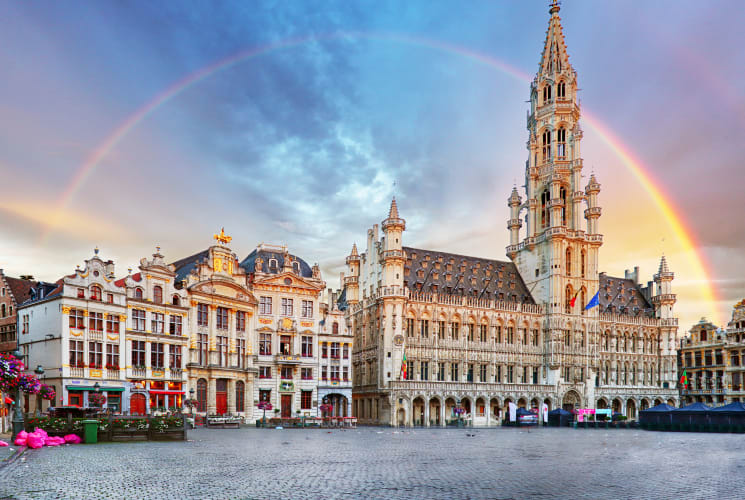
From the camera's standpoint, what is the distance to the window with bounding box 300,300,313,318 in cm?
7519

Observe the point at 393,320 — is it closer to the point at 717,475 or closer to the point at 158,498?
the point at 717,475

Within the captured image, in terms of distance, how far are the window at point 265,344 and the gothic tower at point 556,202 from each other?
39125 millimetres

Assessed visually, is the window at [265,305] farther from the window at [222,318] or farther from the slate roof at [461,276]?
the slate roof at [461,276]

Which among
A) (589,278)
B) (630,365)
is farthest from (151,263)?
(630,365)

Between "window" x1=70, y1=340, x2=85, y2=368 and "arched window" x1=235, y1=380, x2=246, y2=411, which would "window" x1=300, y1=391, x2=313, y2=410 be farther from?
"window" x1=70, y1=340, x2=85, y2=368

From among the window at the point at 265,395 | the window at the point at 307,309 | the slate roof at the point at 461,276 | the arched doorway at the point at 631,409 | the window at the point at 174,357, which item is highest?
the slate roof at the point at 461,276

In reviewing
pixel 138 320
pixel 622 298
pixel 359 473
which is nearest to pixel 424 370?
pixel 138 320

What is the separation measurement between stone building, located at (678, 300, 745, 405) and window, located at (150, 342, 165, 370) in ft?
236

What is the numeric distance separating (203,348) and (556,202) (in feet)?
167

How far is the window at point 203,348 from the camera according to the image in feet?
221

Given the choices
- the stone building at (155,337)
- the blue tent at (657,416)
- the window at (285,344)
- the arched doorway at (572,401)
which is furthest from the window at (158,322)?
the arched doorway at (572,401)

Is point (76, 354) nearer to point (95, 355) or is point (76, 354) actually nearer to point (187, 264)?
point (95, 355)

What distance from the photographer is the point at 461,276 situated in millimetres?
92688

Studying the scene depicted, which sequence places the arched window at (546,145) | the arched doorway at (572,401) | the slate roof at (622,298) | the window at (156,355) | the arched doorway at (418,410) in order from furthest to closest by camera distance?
1. the slate roof at (622,298)
2. the arched window at (546,145)
3. the arched doorway at (572,401)
4. the arched doorway at (418,410)
5. the window at (156,355)
